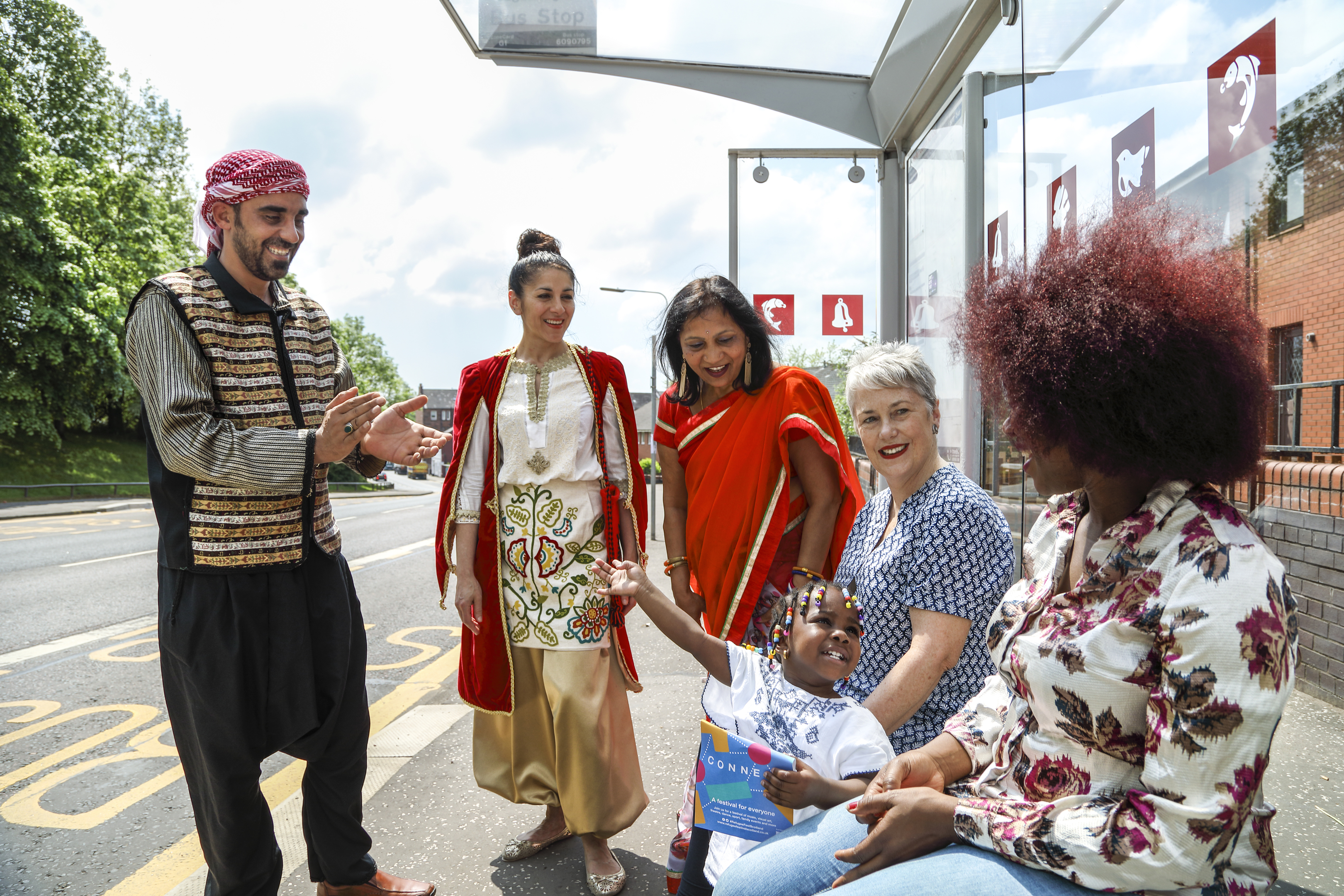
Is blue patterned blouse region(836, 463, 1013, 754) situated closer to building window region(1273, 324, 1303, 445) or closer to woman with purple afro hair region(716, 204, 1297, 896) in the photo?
woman with purple afro hair region(716, 204, 1297, 896)

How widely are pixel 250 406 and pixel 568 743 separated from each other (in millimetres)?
1457

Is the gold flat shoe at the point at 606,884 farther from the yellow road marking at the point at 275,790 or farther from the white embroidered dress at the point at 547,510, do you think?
the yellow road marking at the point at 275,790

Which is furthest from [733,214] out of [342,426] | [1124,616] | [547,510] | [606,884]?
[1124,616]

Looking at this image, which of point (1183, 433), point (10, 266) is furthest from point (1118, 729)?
point (10, 266)

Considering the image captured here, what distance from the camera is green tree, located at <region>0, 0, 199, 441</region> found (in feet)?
78.7

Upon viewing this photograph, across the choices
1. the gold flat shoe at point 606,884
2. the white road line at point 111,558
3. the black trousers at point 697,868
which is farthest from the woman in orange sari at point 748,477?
the white road line at point 111,558

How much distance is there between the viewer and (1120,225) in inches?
53.1

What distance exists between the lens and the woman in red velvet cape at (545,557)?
8.95 feet

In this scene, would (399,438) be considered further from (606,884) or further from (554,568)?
Result: (606,884)

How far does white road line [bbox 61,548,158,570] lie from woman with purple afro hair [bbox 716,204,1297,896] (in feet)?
36.5

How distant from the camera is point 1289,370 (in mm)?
2125

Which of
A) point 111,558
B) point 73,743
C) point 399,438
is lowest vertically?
point 111,558

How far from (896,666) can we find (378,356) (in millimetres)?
66172

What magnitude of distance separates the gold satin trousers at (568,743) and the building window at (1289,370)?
6.82ft
